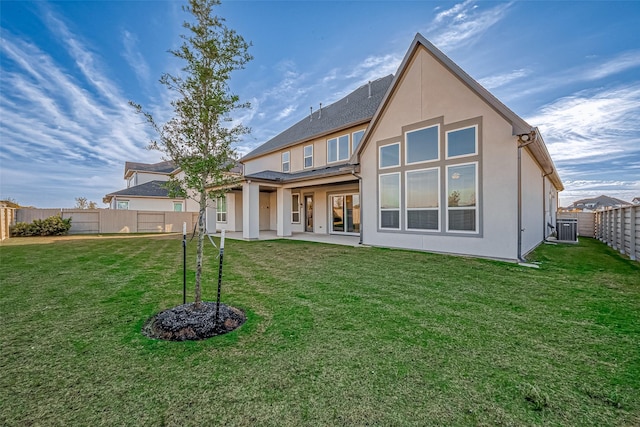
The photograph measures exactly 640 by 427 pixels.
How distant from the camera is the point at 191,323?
3.48 meters

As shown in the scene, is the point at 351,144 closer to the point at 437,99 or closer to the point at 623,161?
the point at 437,99

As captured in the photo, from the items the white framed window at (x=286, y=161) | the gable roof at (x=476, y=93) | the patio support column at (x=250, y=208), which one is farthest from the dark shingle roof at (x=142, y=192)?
the gable roof at (x=476, y=93)

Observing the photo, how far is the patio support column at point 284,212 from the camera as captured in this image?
47.7ft

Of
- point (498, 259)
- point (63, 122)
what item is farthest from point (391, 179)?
point (63, 122)

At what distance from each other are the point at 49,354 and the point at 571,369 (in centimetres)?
523

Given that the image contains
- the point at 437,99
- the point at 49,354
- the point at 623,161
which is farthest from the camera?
the point at 623,161

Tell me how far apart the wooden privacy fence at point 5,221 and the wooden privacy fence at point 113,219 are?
117 centimetres

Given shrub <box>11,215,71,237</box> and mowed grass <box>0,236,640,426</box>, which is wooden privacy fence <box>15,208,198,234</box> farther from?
mowed grass <box>0,236,640,426</box>

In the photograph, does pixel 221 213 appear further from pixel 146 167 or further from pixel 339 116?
pixel 146 167

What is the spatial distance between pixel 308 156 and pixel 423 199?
8.45m

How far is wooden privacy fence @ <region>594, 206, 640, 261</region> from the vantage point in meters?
7.96

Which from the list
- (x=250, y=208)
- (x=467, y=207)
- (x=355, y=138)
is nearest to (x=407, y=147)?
(x=467, y=207)

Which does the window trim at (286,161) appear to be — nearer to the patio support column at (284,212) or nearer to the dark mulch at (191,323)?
the patio support column at (284,212)

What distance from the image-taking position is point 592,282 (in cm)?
575
